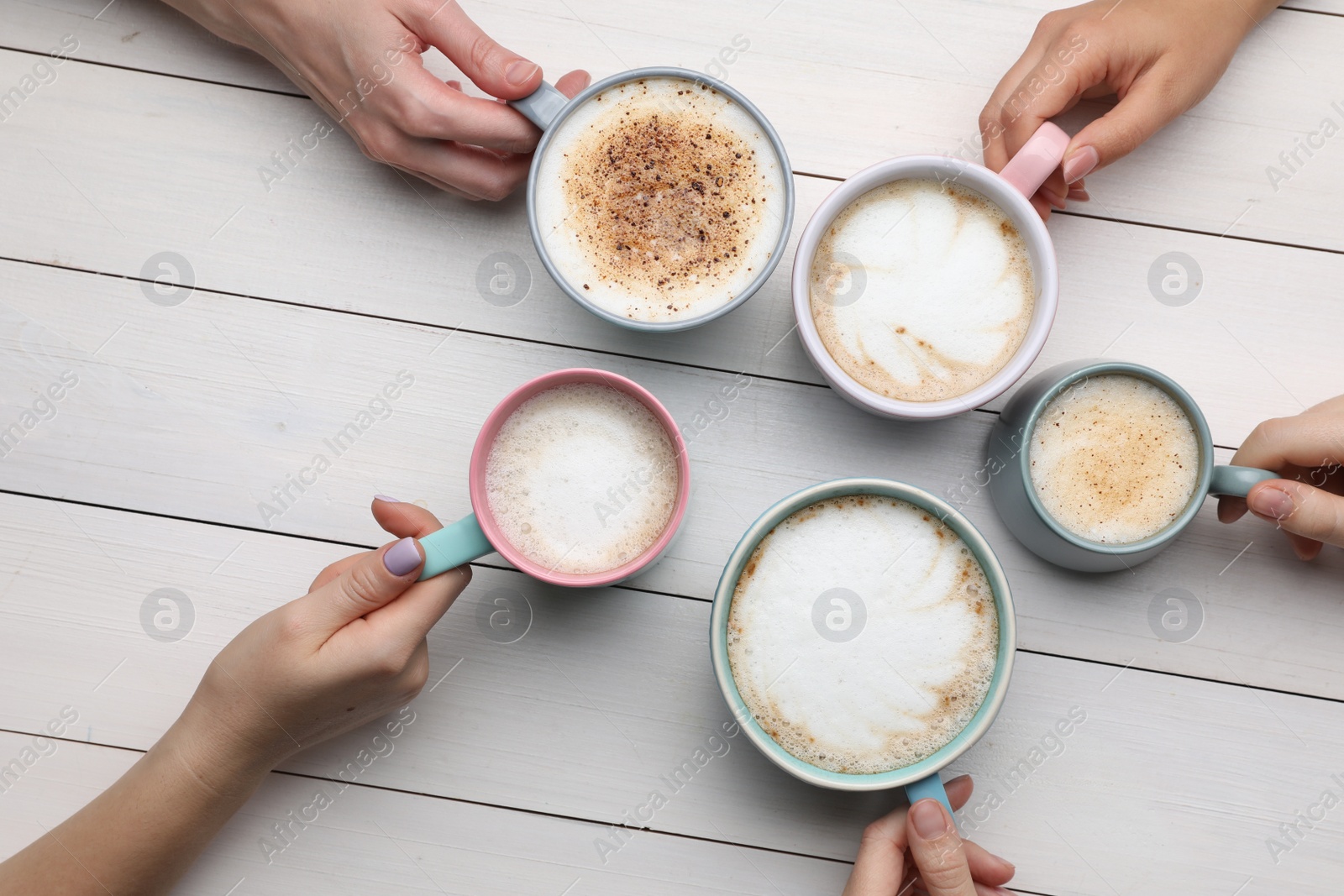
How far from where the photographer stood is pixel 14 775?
1018mm

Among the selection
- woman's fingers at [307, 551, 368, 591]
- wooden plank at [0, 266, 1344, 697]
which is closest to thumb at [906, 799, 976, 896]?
wooden plank at [0, 266, 1344, 697]

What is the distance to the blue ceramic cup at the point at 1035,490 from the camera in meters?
0.87

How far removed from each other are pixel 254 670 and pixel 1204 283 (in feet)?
A: 3.79

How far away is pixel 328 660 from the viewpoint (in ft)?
2.70

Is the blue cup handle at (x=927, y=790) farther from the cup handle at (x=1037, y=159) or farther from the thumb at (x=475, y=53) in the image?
the thumb at (x=475, y=53)

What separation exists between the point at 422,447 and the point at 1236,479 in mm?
906

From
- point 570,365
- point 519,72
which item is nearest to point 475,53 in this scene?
point 519,72

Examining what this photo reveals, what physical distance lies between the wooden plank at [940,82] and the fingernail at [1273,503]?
1.16ft

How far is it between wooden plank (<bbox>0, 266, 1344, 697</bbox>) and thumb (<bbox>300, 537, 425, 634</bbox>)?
0.63 ft

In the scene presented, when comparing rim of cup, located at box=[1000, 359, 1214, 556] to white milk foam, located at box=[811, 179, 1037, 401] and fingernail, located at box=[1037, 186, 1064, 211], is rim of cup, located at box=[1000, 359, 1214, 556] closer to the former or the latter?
white milk foam, located at box=[811, 179, 1037, 401]

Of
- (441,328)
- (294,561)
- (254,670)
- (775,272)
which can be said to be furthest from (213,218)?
(775,272)

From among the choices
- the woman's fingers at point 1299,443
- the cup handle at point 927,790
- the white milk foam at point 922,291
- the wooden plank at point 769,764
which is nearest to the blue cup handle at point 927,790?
the cup handle at point 927,790

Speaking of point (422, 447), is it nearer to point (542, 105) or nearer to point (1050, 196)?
point (542, 105)

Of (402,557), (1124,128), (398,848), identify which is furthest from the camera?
(398,848)
